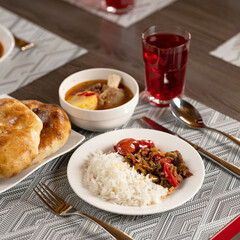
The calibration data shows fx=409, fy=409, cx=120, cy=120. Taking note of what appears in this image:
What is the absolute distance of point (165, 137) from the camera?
139cm

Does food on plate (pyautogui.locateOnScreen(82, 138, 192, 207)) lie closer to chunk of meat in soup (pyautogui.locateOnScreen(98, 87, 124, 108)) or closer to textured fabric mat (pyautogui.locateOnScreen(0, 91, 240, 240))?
textured fabric mat (pyautogui.locateOnScreen(0, 91, 240, 240))

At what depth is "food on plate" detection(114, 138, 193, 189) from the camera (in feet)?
4.00

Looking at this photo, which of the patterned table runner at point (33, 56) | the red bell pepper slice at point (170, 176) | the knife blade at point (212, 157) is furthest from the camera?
the patterned table runner at point (33, 56)

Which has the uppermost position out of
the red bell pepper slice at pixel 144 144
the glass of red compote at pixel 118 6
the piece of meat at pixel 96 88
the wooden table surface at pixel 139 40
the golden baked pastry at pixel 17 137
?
the golden baked pastry at pixel 17 137

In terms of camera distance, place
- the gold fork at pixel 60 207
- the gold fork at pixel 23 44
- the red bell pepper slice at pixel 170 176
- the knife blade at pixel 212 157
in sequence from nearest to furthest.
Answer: the gold fork at pixel 60 207
the red bell pepper slice at pixel 170 176
the knife blade at pixel 212 157
the gold fork at pixel 23 44

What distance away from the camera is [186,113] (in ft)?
5.13

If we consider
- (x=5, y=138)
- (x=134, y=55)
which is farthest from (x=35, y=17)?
(x=5, y=138)

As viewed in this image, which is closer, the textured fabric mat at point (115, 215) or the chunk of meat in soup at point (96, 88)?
the textured fabric mat at point (115, 215)

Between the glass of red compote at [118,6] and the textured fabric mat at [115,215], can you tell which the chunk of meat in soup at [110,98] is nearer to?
the textured fabric mat at [115,215]

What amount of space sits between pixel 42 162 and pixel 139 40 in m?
1.05

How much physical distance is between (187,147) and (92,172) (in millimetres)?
325

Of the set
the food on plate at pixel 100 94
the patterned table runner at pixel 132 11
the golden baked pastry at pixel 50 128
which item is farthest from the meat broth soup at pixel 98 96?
the patterned table runner at pixel 132 11

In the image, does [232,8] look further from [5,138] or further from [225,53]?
[5,138]

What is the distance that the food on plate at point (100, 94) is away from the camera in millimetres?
1508
